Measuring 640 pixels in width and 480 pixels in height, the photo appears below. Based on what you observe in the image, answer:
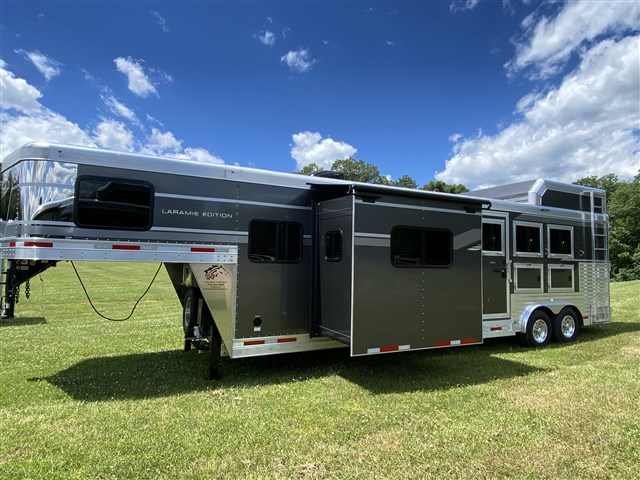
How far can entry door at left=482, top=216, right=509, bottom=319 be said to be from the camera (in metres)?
7.86

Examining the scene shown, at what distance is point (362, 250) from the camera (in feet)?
18.6

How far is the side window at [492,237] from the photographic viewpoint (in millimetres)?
7898

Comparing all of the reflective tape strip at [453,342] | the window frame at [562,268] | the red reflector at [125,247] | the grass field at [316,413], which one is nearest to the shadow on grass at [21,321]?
the grass field at [316,413]

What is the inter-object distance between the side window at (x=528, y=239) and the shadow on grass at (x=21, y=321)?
→ 408 inches

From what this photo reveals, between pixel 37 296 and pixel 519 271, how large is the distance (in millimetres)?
14878

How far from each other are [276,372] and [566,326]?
629 centimetres

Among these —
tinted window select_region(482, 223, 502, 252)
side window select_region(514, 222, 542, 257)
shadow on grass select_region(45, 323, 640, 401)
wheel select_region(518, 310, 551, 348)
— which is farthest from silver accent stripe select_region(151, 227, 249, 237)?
wheel select_region(518, 310, 551, 348)

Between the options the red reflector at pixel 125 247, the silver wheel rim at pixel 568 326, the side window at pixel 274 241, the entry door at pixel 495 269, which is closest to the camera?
the red reflector at pixel 125 247

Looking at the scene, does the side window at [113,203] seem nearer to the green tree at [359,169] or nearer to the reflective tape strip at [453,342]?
the reflective tape strip at [453,342]

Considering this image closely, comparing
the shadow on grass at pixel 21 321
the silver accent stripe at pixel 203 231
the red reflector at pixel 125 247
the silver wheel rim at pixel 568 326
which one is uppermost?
the silver accent stripe at pixel 203 231

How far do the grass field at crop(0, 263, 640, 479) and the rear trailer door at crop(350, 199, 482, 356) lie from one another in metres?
0.68

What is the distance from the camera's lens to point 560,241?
9023 millimetres

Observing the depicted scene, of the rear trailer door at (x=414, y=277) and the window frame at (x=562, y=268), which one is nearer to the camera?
the rear trailer door at (x=414, y=277)

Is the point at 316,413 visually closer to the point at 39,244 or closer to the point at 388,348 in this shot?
the point at 388,348
